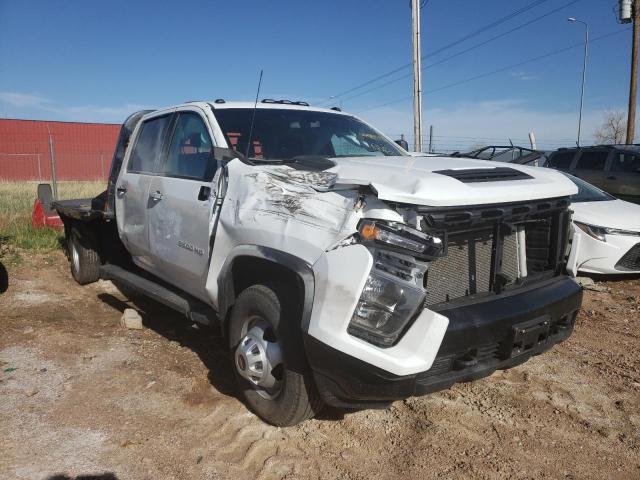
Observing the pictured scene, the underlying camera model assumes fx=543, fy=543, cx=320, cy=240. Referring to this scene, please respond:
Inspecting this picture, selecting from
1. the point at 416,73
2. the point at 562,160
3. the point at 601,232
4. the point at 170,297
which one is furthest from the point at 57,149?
the point at 601,232

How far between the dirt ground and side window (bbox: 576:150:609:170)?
8.27 meters

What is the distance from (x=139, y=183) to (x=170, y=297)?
3.94 feet

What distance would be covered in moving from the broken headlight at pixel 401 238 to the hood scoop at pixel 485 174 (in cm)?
47

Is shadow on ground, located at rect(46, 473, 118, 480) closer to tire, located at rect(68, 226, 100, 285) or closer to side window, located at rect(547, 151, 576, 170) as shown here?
tire, located at rect(68, 226, 100, 285)

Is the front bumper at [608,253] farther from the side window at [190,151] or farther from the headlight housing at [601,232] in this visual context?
the side window at [190,151]

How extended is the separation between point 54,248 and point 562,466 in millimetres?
8090

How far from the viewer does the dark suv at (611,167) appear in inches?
445

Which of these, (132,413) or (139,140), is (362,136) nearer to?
(139,140)

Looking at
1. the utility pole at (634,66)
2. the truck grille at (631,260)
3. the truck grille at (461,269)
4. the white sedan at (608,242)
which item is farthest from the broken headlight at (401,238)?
the utility pole at (634,66)

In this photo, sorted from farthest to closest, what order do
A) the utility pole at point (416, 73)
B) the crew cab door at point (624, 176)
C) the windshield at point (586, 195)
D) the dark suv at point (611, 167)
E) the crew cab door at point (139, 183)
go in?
1. the utility pole at point (416, 73)
2. the dark suv at point (611, 167)
3. the crew cab door at point (624, 176)
4. the windshield at point (586, 195)
5. the crew cab door at point (139, 183)

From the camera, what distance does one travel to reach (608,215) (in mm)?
6930

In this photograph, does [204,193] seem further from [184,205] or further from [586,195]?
[586,195]

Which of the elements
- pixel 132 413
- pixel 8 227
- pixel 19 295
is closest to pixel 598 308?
pixel 132 413

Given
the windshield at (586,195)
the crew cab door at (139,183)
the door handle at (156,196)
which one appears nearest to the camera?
the door handle at (156,196)
